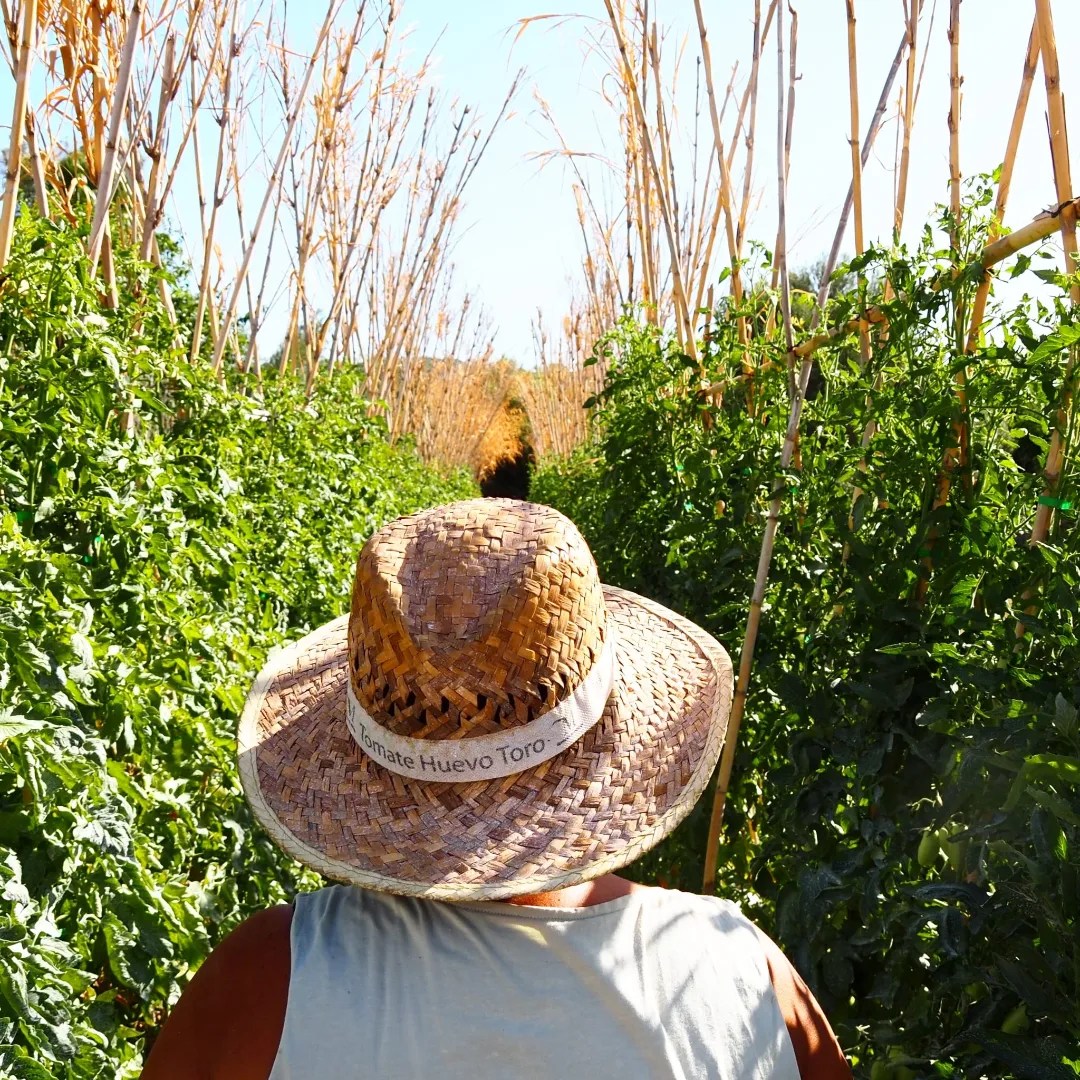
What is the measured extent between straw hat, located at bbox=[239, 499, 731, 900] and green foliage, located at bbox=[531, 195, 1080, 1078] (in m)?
0.36

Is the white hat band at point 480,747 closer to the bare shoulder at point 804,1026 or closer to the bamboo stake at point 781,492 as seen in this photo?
the bare shoulder at point 804,1026

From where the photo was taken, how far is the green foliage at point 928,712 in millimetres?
1163

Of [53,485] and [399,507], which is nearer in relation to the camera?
[53,485]

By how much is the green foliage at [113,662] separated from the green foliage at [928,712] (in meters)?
1.00

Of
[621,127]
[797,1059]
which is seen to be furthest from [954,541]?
[621,127]

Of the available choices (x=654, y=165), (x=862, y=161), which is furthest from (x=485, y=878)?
(x=654, y=165)

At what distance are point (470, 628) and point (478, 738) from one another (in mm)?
104

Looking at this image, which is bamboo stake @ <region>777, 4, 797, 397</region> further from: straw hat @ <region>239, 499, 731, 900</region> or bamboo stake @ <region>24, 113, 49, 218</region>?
bamboo stake @ <region>24, 113, 49, 218</region>

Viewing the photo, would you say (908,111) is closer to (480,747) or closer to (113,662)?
(480,747)

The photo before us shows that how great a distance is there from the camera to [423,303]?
8.83 m

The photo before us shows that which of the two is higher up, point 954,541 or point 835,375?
point 835,375

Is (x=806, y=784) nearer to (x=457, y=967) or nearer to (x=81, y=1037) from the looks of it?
(x=457, y=967)

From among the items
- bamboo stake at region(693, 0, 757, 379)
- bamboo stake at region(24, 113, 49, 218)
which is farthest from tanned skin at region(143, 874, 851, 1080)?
bamboo stake at region(24, 113, 49, 218)

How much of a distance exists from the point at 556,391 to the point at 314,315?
7.55m
